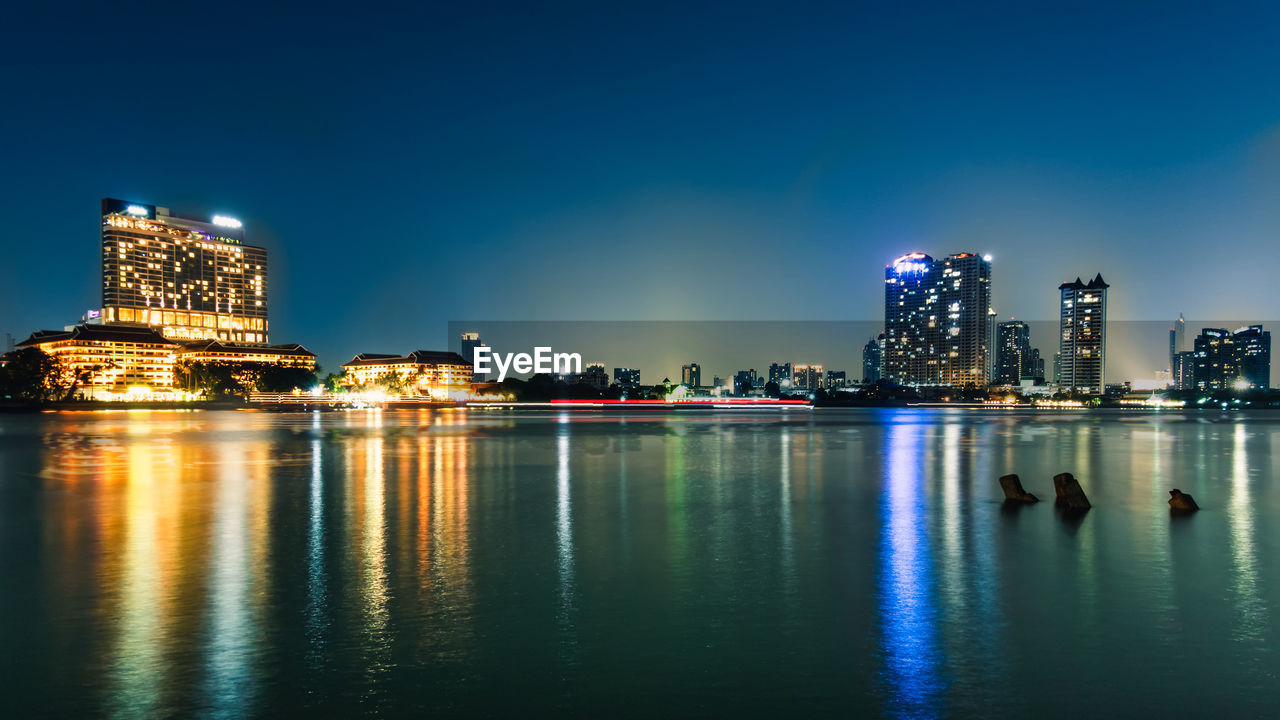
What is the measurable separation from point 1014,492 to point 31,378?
520 ft

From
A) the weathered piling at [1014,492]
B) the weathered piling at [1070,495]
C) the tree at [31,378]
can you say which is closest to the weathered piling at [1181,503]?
the weathered piling at [1070,495]

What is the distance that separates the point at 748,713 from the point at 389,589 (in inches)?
266

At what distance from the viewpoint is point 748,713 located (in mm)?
7363

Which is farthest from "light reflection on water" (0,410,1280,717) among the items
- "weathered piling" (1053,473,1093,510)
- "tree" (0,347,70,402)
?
"tree" (0,347,70,402)

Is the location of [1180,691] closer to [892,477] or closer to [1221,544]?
[1221,544]

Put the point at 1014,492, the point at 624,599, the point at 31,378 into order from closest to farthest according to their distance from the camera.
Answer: the point at 624,599 < the point at 1014,492 < the point at 31,378

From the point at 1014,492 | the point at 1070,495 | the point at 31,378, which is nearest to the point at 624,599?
the point at 1014,492

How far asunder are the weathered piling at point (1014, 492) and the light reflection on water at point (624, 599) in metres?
0.51

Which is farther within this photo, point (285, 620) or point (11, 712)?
point (285, 620)

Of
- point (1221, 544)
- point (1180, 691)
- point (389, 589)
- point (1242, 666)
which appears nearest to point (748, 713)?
point (1180, 691)

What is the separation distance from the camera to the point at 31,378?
430 feet

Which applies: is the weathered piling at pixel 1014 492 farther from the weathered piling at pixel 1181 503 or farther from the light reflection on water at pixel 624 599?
the weathered piling at pixel 1181 503

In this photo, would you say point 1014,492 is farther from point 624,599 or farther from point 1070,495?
point 624,599

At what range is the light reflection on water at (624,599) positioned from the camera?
794 cm
